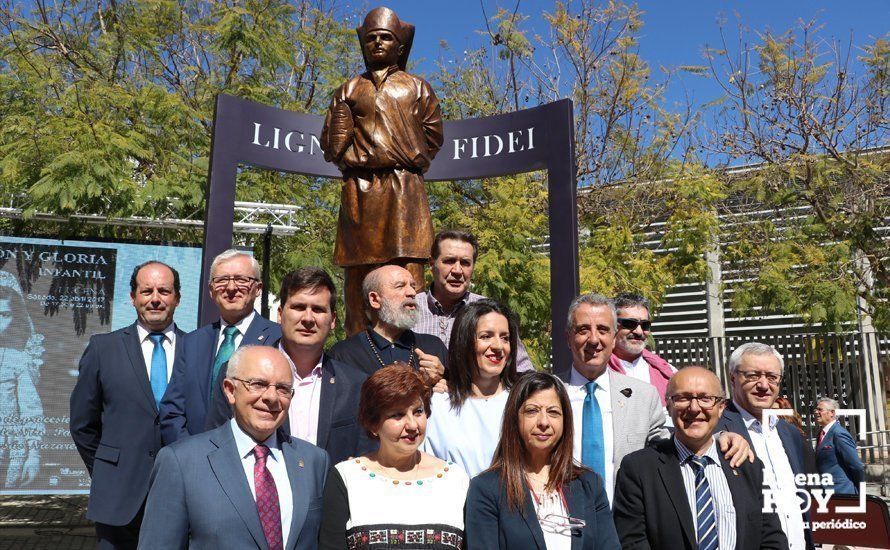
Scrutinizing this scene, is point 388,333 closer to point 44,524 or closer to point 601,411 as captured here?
point 601,411

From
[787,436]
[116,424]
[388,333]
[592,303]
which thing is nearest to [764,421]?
[787,436]

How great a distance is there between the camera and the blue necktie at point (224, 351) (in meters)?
3.94

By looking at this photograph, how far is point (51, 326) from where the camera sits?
9500mm

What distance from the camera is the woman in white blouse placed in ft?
11.6

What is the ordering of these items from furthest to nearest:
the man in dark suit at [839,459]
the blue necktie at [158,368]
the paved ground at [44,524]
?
the paved ground at [44,524]
the man in dark suit at [839,459]
the blue necktie at [158,368]

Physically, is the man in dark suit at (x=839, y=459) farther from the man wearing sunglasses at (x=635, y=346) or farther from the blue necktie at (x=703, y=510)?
the blue necktie at (x=703, y=510)

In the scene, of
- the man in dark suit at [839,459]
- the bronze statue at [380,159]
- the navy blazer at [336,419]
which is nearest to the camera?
the navy blazer at [336,419]

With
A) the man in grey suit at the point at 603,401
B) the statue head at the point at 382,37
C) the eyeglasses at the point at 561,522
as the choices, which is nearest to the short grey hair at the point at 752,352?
the man in grey suit at the point at 603,401

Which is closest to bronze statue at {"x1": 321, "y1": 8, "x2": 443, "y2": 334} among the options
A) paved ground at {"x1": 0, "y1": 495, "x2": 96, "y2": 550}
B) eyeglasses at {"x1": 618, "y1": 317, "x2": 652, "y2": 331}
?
eyeglasses at {"x1": 618, "y1": 317, "x2": 652, "y2": 331}

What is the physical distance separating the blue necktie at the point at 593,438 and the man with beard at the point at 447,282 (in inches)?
44.6

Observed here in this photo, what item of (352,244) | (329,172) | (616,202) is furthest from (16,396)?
(616,202)

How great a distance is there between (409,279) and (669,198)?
11526 mm

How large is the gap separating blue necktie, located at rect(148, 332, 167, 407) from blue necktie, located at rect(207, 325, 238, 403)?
36 cm

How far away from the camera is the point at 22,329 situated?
9.39m
